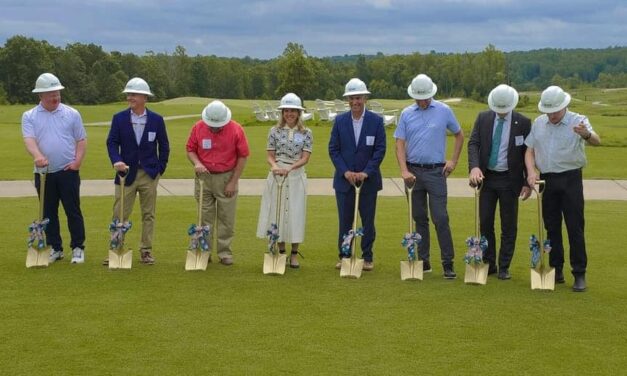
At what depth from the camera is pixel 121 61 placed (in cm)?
9731

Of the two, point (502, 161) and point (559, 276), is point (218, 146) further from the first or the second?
point (559, 276)

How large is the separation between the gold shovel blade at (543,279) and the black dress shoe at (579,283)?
0.77 ft

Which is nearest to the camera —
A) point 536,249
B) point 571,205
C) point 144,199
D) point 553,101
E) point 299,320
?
point 299,320

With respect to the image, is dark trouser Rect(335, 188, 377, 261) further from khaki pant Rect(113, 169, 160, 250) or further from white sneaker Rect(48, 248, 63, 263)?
white sneaker Rect(48, 248, 63, 263)

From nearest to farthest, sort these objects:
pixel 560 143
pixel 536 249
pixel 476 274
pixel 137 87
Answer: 1. pixel 560 143
2. pixel 536 249
3. pixel 476 274
4. pixel 137 87

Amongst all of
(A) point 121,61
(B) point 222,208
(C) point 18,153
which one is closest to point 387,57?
(A) point 121,61

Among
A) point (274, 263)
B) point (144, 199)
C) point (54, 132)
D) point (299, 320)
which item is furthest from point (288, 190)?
point (299, 320)

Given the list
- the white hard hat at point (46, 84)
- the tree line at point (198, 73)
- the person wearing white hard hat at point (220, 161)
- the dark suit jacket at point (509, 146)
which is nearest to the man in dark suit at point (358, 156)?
the dark suit jacket at point (509, 146)

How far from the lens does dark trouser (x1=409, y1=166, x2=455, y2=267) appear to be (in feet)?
34.9

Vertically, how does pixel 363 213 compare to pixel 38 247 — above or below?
above

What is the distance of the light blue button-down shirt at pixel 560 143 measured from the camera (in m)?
9.95

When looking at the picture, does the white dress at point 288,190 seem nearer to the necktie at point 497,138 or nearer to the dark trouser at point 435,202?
the dark trouser at point 435,202

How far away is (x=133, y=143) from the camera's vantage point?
36.8 feet

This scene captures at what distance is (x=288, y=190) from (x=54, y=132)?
2.75 m
